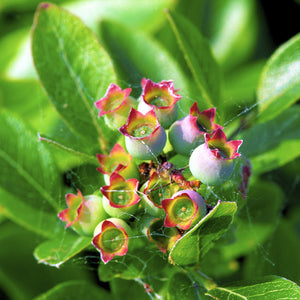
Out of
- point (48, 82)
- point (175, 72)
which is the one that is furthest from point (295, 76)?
point (48, 82)

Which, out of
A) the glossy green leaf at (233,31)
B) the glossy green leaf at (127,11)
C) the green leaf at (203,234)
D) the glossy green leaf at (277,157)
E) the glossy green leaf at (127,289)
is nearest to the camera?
the green leaf at (203,234)

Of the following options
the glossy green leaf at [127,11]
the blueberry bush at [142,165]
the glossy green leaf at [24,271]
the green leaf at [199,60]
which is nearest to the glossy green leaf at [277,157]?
the blueberry bush at [142,165]

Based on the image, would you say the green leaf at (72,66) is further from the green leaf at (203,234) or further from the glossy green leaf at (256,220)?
the glossy green leaf at (256,220)

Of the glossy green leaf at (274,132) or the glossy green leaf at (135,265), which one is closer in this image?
the glossy green leaf at (135,265)

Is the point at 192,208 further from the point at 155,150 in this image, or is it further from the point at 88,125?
the point at 88,125

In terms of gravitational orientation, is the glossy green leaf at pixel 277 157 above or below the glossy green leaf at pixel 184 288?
below

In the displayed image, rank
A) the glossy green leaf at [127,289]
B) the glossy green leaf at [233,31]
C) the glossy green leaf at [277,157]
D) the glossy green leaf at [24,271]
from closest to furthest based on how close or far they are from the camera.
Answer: the glossy green leaf at [127,289]
the glossy green leaf at [277,157]
the glossy green leaf at [24,271]
the glossy green leaf at [233,31]

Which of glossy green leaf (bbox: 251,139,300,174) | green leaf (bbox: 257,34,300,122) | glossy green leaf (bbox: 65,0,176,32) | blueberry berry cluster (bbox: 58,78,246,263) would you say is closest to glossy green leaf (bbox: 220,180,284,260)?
glossy green leaf (bbox: 251,139,300,174)
